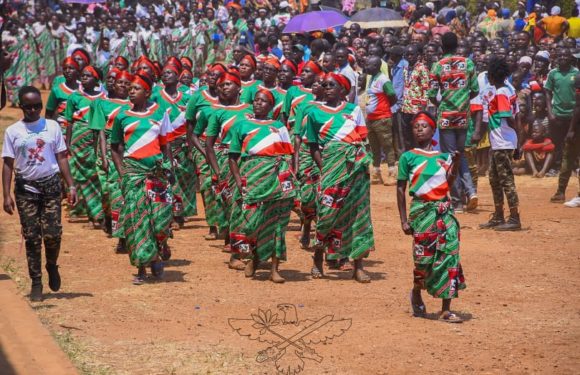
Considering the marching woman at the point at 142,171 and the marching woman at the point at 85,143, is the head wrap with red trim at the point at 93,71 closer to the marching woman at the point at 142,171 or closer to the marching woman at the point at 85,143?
the marching woman at the point at 85,143

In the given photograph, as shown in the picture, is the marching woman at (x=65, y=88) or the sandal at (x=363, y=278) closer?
the sandal at (x=363, y=278)

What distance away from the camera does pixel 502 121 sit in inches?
537

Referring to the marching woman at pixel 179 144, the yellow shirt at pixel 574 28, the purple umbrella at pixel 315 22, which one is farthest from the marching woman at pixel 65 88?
the yellow shirt at pixel 574 28

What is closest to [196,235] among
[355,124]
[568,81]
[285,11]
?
[355,124]

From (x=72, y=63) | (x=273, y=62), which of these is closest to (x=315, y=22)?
(x=273, y=62)

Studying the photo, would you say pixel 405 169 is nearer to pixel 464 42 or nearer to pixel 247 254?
pixel 247 254

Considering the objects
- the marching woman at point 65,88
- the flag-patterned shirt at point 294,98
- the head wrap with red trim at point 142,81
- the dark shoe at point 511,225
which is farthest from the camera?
the marching woman at point 65,88

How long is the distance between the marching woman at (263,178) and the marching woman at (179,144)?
3.07 meters

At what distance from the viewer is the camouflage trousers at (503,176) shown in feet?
44.4

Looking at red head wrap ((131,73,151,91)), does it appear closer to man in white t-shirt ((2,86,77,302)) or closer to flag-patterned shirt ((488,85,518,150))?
man in white t-shirt ((2,86,77,302))

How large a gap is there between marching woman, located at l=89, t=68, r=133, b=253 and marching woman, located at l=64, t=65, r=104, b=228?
2.12 feet

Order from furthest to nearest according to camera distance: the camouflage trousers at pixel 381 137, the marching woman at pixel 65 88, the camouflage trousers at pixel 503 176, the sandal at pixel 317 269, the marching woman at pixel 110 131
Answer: the camouflage trousers at pixel 381 137
the marching woman at pixel 65 88
the camouflage trousers at pixel 503 176
the marching woman at pixel 110 131
the sandal at pixel 317 269

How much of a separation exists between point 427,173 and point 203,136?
16.3 feet

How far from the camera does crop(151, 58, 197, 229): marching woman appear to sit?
13836 mm
